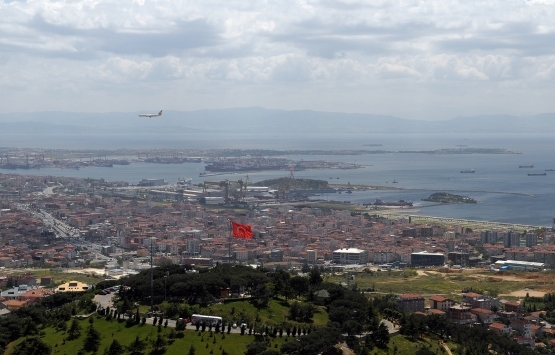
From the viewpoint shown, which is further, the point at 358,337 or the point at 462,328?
the point at 462,328

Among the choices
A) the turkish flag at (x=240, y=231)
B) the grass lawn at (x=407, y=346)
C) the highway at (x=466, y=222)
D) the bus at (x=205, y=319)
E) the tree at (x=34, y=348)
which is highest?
the turkish flag at (x=240, y=231)

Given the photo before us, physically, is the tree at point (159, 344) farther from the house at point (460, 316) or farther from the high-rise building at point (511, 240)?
the high-rise building at point (511, 240)

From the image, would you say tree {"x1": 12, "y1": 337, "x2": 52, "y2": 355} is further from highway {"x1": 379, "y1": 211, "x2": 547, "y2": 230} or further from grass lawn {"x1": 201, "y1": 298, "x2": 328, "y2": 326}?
highway {"x1": 379, "y1": 211, "x2": 547, "y2": 230}

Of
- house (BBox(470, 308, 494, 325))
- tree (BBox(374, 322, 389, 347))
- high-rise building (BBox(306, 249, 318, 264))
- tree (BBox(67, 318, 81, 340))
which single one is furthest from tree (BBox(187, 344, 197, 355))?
high-rise building (BBox(306, 249, 318, 264))

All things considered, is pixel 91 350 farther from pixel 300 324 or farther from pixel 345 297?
pixel 345 297

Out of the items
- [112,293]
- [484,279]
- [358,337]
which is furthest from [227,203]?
[358,337]

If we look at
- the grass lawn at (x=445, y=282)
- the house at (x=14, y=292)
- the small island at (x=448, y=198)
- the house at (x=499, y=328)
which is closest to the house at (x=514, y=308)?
the house at (x=499, y=328)

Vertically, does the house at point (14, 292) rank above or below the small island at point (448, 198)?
below
